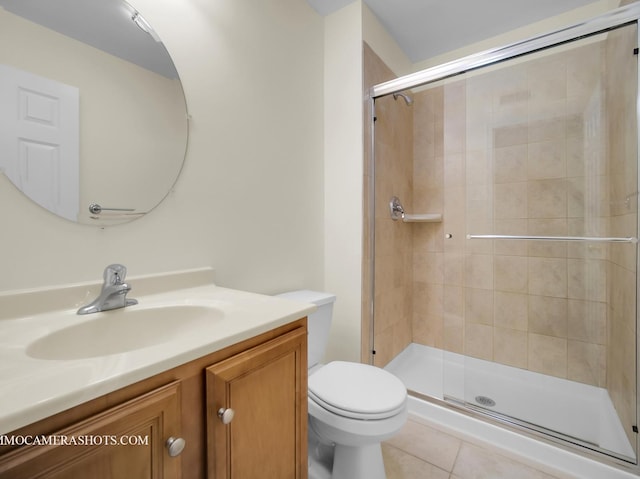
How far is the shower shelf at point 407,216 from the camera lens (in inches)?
86.4

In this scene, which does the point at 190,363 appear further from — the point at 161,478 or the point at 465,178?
the point at 465,178

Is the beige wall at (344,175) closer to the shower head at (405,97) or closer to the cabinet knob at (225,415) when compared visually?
the shower head at (405,97)

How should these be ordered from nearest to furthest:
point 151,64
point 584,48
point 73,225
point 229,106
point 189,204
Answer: point 73,225 → point 151,64 → point 189,204 → point 229,106 → point 584,48

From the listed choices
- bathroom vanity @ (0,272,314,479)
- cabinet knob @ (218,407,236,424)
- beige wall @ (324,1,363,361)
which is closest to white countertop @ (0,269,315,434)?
bathroom vanity @ (0,272,314,479)

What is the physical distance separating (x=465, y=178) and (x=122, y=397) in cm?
229

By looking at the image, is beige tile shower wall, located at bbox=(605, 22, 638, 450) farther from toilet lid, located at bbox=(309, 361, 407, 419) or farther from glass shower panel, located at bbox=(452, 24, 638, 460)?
toilet lid, located at bbox=(309, 361, 407, 419)

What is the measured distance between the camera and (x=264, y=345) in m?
0.75

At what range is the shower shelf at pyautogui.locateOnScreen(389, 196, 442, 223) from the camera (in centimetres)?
219

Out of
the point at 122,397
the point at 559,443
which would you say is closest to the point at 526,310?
the point at 559,443

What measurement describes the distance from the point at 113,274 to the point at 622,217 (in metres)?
2.19

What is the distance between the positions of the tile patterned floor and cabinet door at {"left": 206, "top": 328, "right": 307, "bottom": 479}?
2.60 feet

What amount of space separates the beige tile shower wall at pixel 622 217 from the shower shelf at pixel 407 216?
3.26 ft

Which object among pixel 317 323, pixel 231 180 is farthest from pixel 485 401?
pixel 231 180

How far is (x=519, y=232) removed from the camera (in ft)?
6.29
